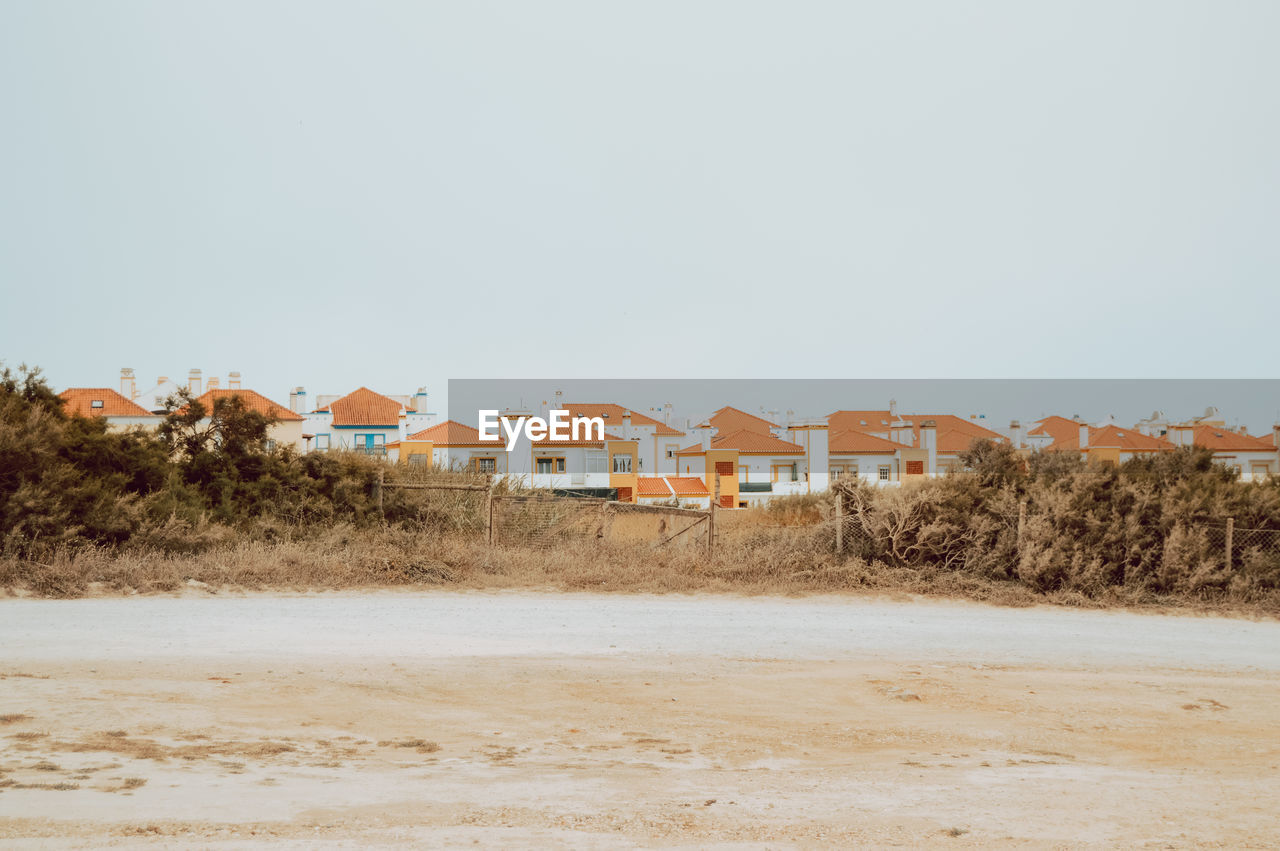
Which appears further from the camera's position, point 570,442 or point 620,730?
point 570,442

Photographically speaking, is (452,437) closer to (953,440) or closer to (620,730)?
(953,440)

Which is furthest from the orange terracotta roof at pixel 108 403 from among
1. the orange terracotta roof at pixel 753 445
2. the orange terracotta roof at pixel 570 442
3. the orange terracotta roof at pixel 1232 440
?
the orange terracotta roof at pixel 1232 440

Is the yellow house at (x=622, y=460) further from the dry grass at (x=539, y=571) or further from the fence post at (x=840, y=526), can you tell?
the fence post at (x=840, y=526)

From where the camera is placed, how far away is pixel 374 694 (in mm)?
9055

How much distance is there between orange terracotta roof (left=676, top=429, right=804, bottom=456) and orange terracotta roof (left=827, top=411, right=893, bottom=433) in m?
4.03

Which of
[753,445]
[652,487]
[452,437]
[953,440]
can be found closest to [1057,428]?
[953,440]

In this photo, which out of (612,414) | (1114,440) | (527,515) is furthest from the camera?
(612,414)

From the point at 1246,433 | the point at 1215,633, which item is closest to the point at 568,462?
the point at 1246,433

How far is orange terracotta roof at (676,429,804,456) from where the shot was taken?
2447 inches

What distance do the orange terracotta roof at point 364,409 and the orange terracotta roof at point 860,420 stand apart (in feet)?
92.8

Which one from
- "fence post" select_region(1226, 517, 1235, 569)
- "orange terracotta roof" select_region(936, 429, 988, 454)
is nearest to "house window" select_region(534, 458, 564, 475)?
"orange terracotta roof" select_region(936, 429, 988, 454)

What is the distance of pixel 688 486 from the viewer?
179 feet

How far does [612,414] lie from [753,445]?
9844 mm

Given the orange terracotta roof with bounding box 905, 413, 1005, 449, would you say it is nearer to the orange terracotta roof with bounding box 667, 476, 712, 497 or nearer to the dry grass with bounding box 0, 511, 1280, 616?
the orange terracotta roof with bounding box 667, 476, 712, 497
